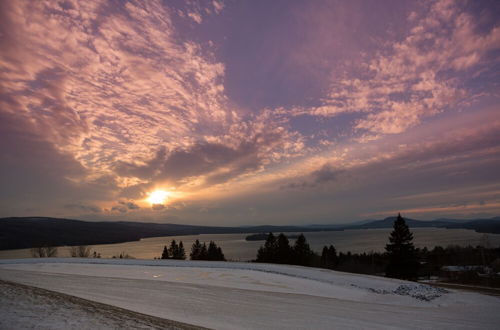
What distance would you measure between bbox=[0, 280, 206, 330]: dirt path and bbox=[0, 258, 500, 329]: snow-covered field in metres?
1.66

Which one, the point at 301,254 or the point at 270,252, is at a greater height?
the point at 270,252

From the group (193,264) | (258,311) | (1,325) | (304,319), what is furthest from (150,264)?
(1,325)

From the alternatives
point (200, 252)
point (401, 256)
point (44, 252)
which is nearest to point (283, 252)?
point (401, 256)

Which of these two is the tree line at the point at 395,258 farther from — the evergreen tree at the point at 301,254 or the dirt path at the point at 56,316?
the dirt path at the point at 56,316

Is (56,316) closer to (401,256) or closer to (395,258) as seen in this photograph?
(395,258)

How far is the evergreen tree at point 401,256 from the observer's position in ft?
115

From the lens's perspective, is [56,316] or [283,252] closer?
[56,316]

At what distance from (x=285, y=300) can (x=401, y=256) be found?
2967cm

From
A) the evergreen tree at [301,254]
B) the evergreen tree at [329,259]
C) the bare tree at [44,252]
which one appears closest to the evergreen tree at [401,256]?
the evergreen tree at [301,254]

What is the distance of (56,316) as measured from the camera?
21.0 feet

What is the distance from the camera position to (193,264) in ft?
77.7

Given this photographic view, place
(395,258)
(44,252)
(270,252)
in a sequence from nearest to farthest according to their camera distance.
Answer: (395,258), (270,252), (44,252)

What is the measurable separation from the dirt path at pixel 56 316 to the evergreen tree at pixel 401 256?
35283 mm

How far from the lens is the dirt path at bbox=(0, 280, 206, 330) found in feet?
19.1
